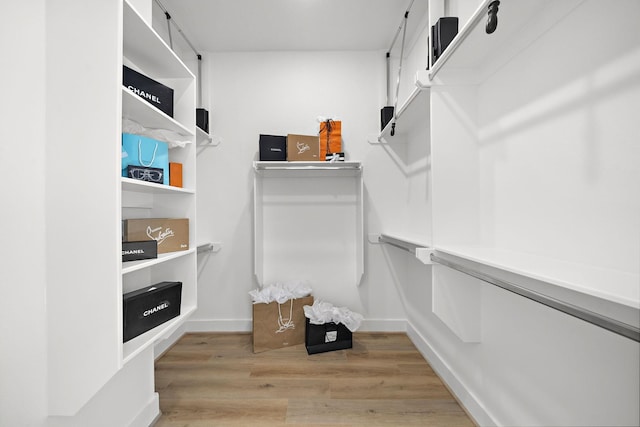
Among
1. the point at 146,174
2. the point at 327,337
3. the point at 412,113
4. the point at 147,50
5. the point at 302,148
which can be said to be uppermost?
the point at 147,50

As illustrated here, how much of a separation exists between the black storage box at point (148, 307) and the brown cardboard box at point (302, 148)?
49.5 inches

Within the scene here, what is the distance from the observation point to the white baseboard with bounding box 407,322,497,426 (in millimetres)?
1443

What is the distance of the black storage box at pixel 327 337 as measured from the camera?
88.0 inches

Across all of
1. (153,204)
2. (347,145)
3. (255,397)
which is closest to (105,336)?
(153,204)

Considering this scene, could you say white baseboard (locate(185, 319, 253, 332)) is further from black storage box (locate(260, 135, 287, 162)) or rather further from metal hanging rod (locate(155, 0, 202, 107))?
metal hanging rod (locate(155, 0, 202, 107))

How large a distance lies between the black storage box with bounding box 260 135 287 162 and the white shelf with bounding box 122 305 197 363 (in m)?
1.28

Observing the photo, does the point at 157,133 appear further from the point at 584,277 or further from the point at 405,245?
the point at 584,277

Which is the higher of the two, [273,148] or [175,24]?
[175,24]

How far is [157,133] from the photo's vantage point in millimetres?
1475

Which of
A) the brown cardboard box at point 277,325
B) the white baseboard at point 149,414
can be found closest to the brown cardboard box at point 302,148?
the brown cardboard box at point 277,325

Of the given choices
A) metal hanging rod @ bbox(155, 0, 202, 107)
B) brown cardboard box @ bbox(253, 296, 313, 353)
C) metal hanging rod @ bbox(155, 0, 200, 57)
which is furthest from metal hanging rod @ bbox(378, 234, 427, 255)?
metal hanging rod @ bbox(155, 0, 200, 57)

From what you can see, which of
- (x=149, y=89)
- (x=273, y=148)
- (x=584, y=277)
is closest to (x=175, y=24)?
(x=273, y=148)

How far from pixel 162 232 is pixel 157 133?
47 cm

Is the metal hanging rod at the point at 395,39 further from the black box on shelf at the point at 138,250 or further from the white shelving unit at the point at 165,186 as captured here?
the black box on shelf at the point at 138,250
